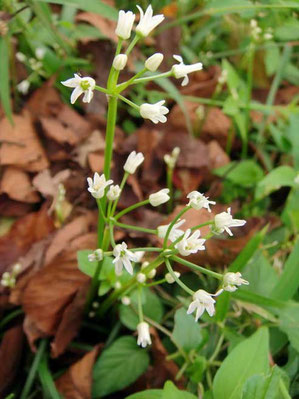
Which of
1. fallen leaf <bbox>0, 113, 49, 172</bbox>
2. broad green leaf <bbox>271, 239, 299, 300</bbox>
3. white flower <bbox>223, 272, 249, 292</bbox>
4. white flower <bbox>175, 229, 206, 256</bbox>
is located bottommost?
broad green leaf <bbox>271, 239, 299, 300</bbox>

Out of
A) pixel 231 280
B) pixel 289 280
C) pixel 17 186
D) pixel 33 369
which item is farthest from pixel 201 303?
pixel 17 186

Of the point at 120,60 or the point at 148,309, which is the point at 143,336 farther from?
the point at 120,60

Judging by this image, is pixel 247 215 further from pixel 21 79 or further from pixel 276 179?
pixel 21 79

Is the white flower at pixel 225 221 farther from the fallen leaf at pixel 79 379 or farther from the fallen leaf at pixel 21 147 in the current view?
the fallen leaf at pixel 21 147

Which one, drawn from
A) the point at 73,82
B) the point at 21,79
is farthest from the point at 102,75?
the point at 73,82

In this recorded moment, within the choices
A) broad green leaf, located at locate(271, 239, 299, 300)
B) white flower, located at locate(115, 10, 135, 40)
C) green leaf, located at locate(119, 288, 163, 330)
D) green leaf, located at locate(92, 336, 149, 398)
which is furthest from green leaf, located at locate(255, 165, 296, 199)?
white flower, located at locate(115, 10, 135, 40)

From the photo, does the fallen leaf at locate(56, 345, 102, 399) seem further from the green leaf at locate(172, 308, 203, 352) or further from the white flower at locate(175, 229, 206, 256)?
the white flower at locate(175, 229, 206, 256)
